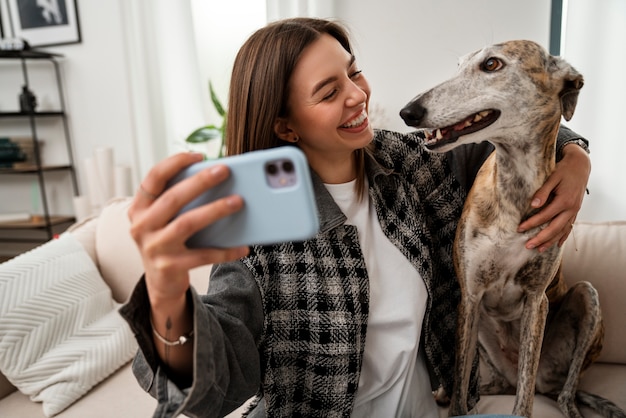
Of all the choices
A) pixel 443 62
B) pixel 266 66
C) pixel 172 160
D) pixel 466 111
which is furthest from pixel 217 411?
pixel 443 62

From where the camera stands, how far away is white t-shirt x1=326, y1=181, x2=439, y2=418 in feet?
3.20

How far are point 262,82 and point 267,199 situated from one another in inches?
20.0

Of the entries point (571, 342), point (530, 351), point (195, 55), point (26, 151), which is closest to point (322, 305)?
point (530, 351)

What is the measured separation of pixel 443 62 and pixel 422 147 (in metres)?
1.83

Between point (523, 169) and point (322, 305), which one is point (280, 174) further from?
point (523, 169)

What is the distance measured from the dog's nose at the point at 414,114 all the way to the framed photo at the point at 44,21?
3.26 m

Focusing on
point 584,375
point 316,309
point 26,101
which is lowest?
point 584,375

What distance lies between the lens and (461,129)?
3.26 feet

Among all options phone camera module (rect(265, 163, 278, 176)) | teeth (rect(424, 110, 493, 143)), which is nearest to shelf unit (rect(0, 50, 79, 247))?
teeth (rect(424, 110, 493, 143))

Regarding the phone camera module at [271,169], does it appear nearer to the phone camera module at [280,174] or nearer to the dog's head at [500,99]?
the phone camera module at [280,174]

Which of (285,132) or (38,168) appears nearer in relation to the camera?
(285,132)

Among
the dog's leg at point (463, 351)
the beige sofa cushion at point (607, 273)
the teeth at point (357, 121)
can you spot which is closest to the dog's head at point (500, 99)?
the teeth at point (357, 121)

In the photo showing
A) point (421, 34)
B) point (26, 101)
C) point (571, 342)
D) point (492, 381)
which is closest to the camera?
point (571, 342)

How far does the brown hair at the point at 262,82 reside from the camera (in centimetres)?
94
